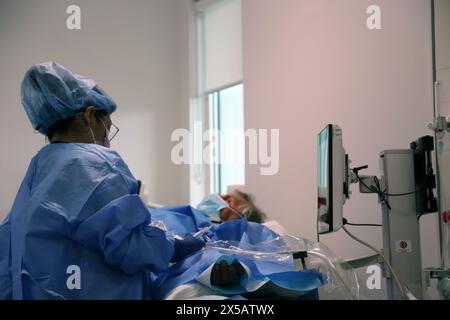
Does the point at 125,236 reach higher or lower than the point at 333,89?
lower

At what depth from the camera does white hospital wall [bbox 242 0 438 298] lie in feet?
5.74

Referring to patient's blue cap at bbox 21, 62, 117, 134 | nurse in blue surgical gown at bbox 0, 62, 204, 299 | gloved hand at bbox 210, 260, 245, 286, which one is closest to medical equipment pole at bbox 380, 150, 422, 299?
gloved hand at bbox 210, 260, 245, 286

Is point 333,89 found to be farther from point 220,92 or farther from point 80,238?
point 80,238

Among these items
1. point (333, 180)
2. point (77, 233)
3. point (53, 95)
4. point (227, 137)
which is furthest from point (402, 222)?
point (227, 137)

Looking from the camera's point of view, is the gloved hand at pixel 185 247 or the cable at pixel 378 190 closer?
the gloved hand at pixel 185 247

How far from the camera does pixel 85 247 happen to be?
38.4 inches

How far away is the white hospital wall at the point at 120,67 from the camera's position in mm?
2359

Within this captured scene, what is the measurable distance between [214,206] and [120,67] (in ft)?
4.08

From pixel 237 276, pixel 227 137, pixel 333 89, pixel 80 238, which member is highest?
pixel 333 89

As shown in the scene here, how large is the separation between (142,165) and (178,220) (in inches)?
48.3

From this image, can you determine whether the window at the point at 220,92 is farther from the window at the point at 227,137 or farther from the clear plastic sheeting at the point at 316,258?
the clear plastic sheeting at the point at 316,258

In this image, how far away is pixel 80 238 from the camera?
0.95 m

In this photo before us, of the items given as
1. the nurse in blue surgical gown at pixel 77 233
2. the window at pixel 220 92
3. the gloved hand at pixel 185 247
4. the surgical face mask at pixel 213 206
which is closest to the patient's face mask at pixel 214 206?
the surgical face mask at pixel 213 206

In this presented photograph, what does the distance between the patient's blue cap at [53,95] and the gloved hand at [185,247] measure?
0.46m
